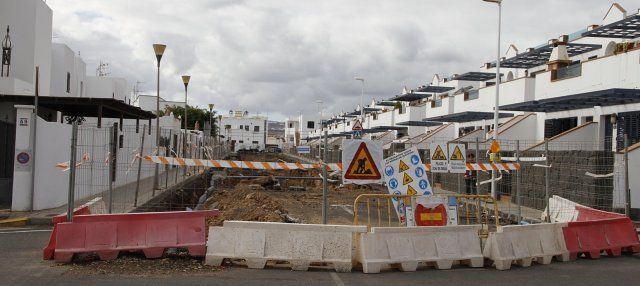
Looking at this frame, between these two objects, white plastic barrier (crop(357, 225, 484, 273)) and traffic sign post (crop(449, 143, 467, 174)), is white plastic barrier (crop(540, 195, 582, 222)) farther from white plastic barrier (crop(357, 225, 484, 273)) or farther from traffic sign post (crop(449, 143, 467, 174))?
white plastic barrier (crop(357, 225, 484, 273))

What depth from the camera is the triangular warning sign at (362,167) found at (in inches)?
401

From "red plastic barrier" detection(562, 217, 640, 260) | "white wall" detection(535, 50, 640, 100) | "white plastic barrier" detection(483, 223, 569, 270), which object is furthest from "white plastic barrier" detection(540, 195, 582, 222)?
"white wall" detection(535, 50, 640, 100)

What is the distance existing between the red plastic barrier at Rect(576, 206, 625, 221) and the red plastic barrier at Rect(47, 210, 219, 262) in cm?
791

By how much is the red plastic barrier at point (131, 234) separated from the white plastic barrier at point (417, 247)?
8.36 feet

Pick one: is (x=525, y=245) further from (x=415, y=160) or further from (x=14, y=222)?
(x=14, y=222)

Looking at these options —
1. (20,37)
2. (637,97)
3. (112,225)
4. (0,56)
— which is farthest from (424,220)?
(20,37)

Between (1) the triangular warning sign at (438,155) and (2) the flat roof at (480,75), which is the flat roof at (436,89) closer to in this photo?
(2) the flat roof at (480,75)

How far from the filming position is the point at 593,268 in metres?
9.45

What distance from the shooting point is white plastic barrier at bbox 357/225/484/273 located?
28.3ft

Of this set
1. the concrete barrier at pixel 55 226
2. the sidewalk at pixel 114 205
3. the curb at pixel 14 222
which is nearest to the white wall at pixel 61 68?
the sidewalk at pixel 114 205

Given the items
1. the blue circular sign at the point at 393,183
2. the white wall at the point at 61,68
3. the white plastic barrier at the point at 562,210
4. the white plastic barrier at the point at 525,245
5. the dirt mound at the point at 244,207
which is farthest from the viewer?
the white wall at the point at 61,68

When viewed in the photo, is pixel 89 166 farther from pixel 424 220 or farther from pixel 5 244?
pixel 424 220

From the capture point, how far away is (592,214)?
12.2 m

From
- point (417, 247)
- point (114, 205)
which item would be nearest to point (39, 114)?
point (114, 205)
